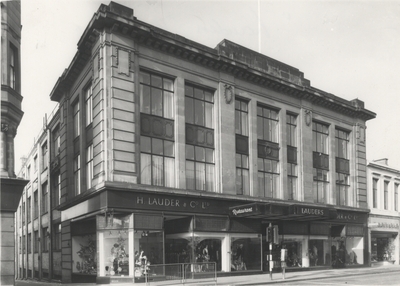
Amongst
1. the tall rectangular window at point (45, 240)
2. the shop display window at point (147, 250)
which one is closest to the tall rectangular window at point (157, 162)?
the shop display window at point (147, 250)

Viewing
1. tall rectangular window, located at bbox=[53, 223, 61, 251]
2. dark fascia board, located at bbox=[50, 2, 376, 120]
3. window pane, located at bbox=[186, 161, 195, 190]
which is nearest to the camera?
dark fascia board, located at bbox=[50, 2, 376, 120]

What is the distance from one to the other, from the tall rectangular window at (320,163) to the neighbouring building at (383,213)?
22.2 ft

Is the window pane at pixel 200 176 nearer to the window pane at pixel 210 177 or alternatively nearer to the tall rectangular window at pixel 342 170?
the window pane at pixel 210 177

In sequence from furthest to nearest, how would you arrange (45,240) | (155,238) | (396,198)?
(396,198)
(45,240)
(155,238)

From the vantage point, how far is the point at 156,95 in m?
27.9

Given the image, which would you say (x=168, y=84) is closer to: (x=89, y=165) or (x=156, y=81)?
(x=156, y=81)

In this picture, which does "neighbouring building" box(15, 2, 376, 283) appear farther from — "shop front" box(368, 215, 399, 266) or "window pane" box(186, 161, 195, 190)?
"shop front" box(368, 215, 399, 266)

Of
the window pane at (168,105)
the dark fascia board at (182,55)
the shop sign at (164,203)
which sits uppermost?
the dark fascia board at (182,55)

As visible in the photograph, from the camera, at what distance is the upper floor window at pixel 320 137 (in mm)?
38062

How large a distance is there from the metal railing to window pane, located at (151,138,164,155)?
6.72 meters

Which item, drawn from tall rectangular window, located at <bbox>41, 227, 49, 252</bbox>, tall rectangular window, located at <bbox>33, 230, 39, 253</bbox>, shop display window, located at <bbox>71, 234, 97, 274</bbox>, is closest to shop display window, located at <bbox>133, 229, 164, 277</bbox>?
shop display window, located at <bbox>71, 234, 97, 274</bbox>

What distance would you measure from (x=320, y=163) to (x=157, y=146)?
1636cm

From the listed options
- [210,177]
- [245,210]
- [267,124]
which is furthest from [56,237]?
[267,124]

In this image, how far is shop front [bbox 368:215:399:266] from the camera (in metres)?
42.6
